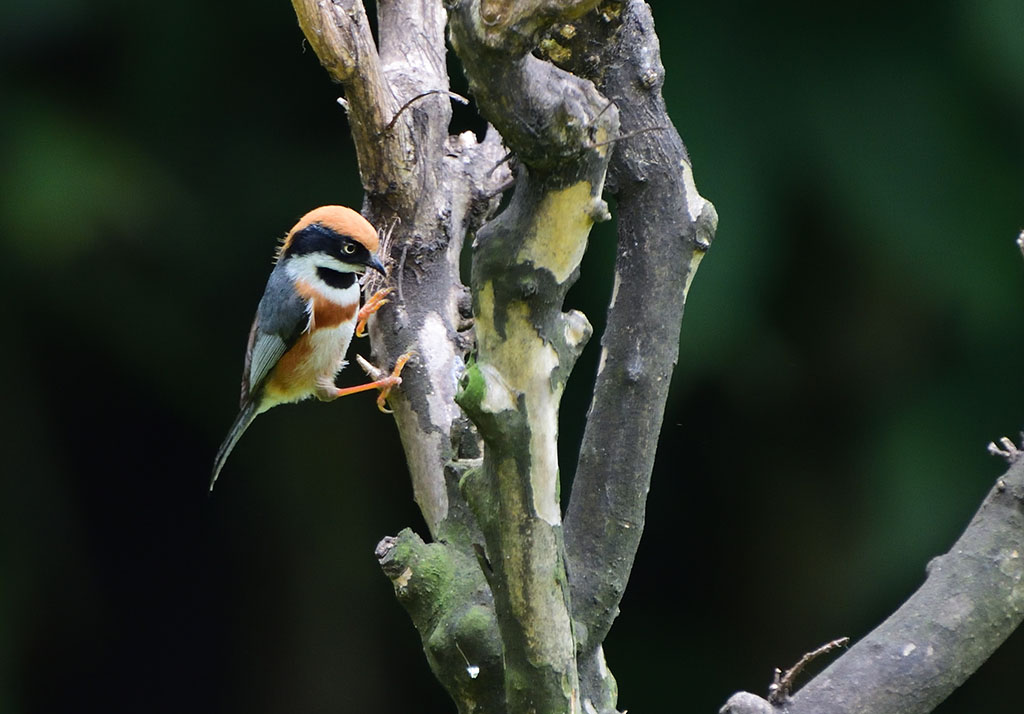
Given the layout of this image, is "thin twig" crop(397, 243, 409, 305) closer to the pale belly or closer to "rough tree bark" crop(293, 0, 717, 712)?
"rough tree bark" crop(293, 0, 717, 712)

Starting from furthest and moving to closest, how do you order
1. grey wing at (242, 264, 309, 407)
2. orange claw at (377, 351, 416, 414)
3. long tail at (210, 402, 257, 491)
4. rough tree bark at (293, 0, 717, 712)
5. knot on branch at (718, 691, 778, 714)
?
long tail at (210, 402, 257, 491), grey wing at (242, 264, 309, 407), orange claw at (377, 351, 416, 414), knot on branch at (718, 691, 778, 714), rough tree bark at (293, 0, 717, 712)

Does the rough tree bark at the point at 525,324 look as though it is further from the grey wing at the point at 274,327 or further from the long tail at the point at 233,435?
the long tail at the point at 233,435

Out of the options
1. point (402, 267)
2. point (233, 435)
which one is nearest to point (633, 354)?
point (402, 267)

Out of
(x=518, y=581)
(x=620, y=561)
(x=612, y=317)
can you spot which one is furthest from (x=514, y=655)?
(x=612, y=317)

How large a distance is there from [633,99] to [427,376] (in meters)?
0.87

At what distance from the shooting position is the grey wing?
8.95 feet

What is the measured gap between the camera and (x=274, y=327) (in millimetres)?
2781

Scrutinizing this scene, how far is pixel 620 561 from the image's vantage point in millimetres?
1601

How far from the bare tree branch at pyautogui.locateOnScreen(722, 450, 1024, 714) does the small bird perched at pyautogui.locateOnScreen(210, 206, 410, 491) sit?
1072mm

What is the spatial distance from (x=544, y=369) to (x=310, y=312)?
1517 millimetres

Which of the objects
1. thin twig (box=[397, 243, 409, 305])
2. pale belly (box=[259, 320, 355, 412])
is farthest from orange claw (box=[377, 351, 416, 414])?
pale belly (box=[259, 320, 355, 412])

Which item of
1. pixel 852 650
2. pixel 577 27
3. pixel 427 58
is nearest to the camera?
pixel 577 27

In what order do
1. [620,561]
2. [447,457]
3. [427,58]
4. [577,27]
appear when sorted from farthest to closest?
[427,58], [447,457], [620,561], [577,27]

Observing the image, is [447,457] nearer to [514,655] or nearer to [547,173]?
[514,655]
